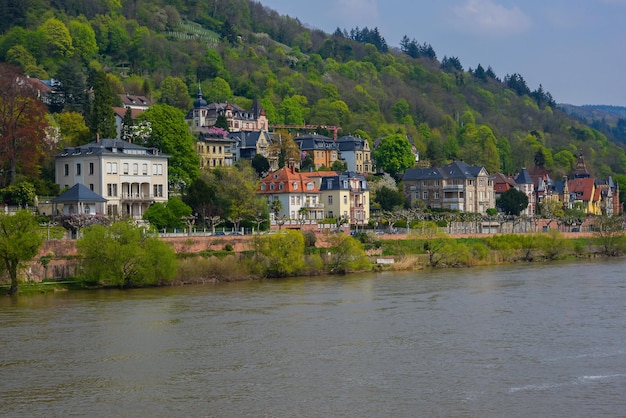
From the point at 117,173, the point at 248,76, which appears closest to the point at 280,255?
the point at 117,173

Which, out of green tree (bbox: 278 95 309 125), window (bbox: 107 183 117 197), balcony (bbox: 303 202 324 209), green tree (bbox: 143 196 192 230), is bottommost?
green tree (bbox: 143 196 192 230)

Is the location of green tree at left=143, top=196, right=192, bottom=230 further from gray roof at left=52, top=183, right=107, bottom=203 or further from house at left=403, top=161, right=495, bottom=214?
house at left=403, top=161, right=495, bottom=214

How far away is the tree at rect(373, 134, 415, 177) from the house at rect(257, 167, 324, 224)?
2300cm

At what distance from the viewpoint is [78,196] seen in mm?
63031

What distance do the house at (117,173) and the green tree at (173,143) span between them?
3.49m

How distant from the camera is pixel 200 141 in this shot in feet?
291

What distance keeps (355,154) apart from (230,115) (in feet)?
52.6

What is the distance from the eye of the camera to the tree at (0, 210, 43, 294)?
4706cm

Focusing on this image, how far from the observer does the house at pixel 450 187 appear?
9719 centimetres

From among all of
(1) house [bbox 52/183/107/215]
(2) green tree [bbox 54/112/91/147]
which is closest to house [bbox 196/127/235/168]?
(2) green tree [bbox 54/112/91/147]

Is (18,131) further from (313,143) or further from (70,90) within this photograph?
(313,143)

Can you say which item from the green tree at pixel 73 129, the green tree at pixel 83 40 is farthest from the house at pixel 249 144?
the green tree at pixel 83 40

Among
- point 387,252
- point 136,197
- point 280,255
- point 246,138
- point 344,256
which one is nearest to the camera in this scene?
point 280,255

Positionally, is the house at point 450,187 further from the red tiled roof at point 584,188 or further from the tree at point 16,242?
the tree at point 16,242
